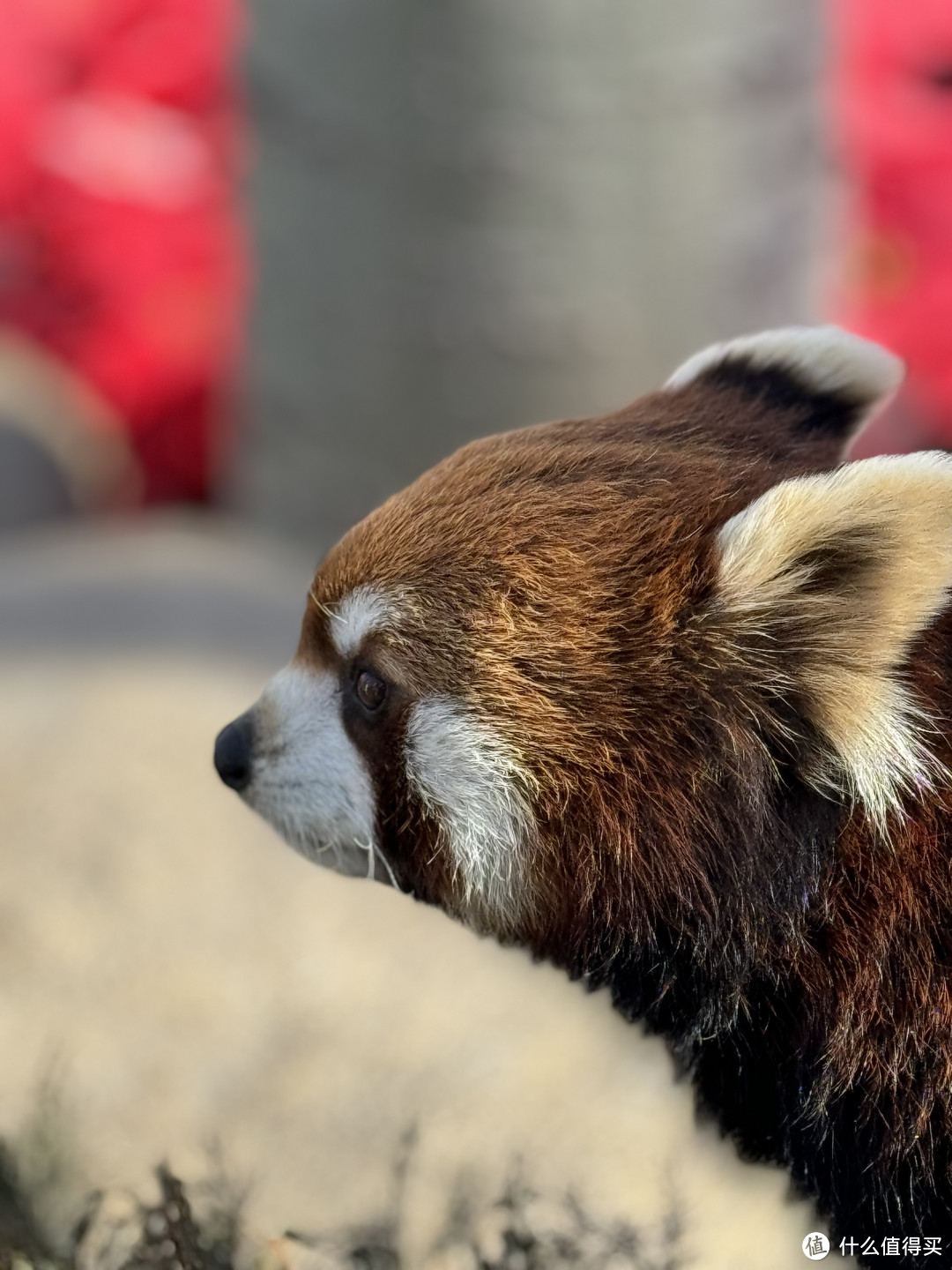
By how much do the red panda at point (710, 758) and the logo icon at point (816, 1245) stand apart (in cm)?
6

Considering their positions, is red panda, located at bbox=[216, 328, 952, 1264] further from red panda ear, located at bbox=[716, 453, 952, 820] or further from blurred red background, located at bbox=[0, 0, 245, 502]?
blurred red background, located at bbox=[0, 0, 245, 502]

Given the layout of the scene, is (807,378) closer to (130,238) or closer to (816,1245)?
Answer: (816,1245)

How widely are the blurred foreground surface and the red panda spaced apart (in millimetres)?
187

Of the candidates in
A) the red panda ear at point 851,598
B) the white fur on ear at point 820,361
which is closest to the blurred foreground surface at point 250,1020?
the red panda ear at point 851,598

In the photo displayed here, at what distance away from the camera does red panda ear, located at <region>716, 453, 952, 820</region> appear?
3.28 ft

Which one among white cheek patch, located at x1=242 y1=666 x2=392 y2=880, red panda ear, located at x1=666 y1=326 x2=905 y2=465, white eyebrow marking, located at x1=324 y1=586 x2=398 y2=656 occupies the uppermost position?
red panda ear, located at x1=666 y1=326 x2=905 y2=465

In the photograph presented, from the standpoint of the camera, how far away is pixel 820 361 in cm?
128

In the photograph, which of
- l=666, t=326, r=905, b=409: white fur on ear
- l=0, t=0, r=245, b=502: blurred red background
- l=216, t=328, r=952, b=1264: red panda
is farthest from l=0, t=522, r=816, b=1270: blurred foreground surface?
l=0, t=0, r=245, b=502: blurred red background

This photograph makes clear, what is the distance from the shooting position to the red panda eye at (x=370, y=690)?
48.3 inches

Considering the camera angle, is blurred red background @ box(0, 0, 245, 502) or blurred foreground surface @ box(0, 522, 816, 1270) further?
blurred red background @ box(0, 0, 245, 502)

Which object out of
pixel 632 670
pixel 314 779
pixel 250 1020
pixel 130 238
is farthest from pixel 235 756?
pixel 130 238

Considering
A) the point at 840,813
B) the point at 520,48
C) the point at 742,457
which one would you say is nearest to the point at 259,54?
the point at 520,48

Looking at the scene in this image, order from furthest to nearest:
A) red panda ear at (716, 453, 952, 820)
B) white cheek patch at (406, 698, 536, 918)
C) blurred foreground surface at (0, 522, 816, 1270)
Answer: blurred foreground surface at (0, 522, 816, 1270)
white cheek patch at (406, 698, 536, 918)
red panda ear at (716, 453, 952, 820)

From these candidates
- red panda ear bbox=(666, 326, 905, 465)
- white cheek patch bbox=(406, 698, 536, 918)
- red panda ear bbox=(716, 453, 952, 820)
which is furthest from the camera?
red panda ear bbox=(666, 326, 905, 465)
